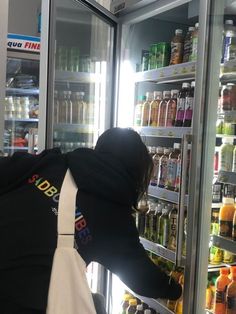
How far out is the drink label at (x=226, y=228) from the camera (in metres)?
2.10

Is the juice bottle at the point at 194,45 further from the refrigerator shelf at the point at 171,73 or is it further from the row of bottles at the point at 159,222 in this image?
the row of bottles at the point at 159,222

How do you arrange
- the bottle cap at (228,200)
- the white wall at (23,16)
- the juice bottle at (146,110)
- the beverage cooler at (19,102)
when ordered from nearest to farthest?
1. the bottle cap at (228,200)
2. the juice bottle at (146,110)
3. the beverage cooler at (19,102)
4. the white wall at (23,16)

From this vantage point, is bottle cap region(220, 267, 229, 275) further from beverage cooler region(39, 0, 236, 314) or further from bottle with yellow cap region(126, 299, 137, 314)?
bottle with yellow cap region(126, 299, 137, 314)

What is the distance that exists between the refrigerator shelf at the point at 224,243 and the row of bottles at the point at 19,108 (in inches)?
121

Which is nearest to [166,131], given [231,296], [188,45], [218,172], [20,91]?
[218,172]

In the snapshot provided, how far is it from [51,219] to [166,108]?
1.28 metres

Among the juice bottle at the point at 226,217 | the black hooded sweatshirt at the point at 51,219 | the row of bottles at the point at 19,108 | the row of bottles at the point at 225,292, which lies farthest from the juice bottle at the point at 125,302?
the row of bottles at the point at 19,108

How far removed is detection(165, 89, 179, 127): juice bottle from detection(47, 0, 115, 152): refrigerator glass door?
0.39 m

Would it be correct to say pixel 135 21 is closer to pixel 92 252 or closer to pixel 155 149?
pixel 155 149

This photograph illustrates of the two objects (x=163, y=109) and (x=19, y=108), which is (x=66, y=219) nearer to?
(x=163, y=109)

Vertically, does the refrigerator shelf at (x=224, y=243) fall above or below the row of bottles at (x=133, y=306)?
above

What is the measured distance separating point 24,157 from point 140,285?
61cm

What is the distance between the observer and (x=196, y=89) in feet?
6.28

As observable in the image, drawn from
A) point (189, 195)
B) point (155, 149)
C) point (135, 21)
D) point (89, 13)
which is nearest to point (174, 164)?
point (155, 149)
